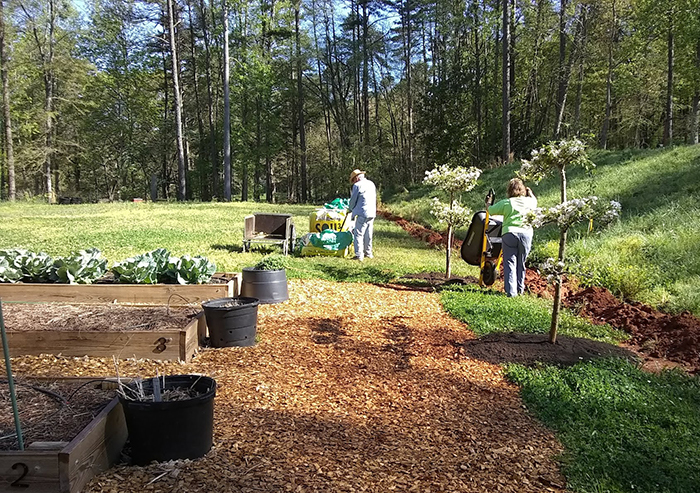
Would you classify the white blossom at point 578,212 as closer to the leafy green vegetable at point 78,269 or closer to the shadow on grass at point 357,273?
the shadow on grass at point 357,273

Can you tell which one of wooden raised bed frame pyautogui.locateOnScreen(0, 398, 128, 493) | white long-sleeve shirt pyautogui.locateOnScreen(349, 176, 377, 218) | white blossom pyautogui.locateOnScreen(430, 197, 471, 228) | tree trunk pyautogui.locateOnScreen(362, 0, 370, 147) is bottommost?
wooden raised bed frame pyautogui.locateOnScreen(0, 398, 128, 493)

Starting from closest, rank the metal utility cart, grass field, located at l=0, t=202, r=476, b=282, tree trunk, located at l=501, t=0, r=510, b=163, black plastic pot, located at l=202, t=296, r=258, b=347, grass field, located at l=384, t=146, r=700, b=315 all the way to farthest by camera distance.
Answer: black plastic pot, located at l=202, t=296, r=258, b=347 < grass field, located at l=384, t=146, r=700, b=315 < grass field, located at l=0, t=202, r=476, b=282 < the metal utility cart < tree trunk, located at l=501, t=0, r=510, b=163

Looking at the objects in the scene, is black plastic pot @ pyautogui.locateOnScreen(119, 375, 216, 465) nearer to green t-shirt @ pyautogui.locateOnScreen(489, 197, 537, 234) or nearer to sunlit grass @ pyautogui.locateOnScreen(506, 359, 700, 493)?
sunlit grass @ pyautogui.locateOnScreen(506, 359, 700, 493)

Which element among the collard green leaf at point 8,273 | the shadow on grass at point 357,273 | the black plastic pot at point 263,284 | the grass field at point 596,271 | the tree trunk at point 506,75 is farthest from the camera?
the tree trunk at point 506,75

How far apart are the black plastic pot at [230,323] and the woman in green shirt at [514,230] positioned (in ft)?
12.6

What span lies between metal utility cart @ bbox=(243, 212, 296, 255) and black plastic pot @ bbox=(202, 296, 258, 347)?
5129mm

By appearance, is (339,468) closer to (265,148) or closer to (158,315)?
(158,315)

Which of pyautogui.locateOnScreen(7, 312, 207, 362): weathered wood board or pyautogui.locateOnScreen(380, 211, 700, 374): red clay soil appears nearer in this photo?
pyautogui.locateOnScreen(7, 312, 207, 362): weathered wood board

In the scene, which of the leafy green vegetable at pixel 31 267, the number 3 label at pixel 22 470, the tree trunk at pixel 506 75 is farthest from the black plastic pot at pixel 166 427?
the tree trunk at pixel 506 75

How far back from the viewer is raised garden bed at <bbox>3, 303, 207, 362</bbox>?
13.6ft

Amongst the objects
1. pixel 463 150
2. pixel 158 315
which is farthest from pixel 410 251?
pixel 463 150

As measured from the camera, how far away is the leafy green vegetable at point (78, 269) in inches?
224

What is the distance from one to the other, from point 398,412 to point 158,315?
2571 mm

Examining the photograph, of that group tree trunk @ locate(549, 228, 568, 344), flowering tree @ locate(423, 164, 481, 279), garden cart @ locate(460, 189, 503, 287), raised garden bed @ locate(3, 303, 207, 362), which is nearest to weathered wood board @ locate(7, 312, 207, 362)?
raised garden bed @ locate(3, 303, 207, 362)
